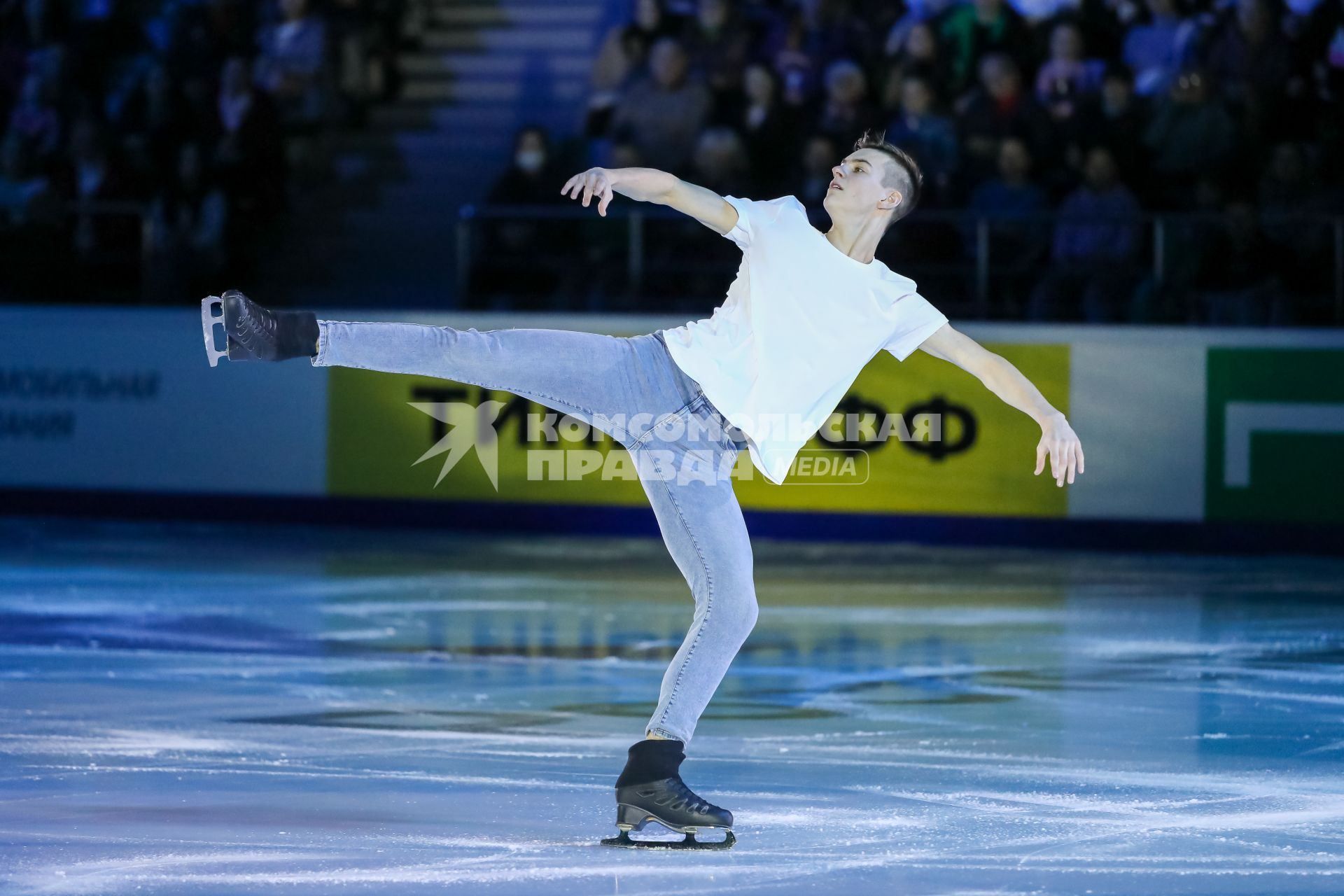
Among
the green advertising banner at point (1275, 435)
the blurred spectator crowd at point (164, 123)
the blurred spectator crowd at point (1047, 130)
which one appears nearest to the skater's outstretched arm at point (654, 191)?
the blurred spectator crowd at point (1047, 130)

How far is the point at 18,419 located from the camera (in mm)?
13586

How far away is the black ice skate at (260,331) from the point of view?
5008mm

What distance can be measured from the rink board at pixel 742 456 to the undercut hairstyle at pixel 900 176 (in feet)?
22.0

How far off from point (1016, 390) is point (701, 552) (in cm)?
89

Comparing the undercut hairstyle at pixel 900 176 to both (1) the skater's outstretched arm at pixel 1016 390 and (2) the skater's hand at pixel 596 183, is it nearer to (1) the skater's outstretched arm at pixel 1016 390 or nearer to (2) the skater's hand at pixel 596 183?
(1) the skater's outstretched arm at pixel 1016 390

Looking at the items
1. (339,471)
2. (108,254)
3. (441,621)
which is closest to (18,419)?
(108,254)

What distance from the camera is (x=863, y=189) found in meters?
5.22

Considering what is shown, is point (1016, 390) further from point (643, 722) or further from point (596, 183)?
point (643, 722)

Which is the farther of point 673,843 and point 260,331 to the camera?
point 673,843

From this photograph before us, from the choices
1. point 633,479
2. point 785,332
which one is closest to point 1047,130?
point 633,479

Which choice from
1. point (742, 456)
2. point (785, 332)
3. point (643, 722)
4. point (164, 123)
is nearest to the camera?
point (785, 332)

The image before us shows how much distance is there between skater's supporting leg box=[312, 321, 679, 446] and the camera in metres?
5.00

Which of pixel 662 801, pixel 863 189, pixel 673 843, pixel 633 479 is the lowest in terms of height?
pixel 673 843

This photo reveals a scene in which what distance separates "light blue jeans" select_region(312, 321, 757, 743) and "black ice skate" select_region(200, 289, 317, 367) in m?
0.07
